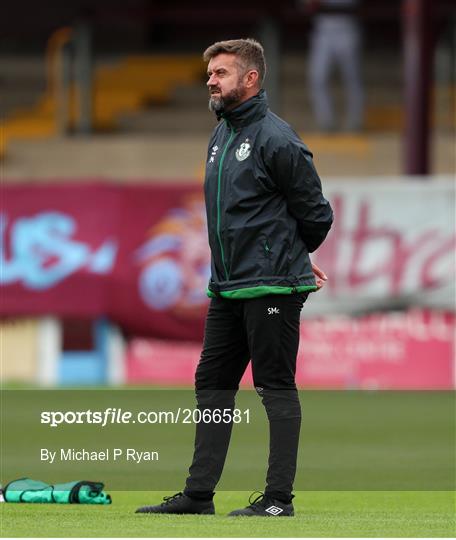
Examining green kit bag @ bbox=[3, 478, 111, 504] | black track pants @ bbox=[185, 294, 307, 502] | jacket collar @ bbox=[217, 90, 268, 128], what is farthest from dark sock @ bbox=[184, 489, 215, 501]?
jacket collar @ bbox=[217, 90, 268, 128]

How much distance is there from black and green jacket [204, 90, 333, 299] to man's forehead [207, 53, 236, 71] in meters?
0.17

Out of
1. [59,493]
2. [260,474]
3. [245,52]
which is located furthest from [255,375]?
[260,474]

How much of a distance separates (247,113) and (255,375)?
1.09 m

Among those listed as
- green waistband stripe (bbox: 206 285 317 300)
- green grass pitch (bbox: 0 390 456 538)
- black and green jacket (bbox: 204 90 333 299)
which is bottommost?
green grass pitch (bbox: 0 390 456 538)

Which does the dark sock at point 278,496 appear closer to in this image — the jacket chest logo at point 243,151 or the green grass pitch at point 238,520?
the green grass pitch at point 238,520

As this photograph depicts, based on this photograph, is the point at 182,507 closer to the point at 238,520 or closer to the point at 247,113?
the point at 238,520

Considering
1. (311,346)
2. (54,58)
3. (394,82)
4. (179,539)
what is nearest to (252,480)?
(179,539)

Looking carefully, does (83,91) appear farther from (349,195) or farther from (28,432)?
(28,432)

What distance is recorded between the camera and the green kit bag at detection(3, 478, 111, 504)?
24.6 feet

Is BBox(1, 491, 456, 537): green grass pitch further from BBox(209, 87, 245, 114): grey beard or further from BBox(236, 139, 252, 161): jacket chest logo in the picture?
BBox(209, 87, 245, 114): grey beard

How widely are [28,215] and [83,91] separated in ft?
16.2

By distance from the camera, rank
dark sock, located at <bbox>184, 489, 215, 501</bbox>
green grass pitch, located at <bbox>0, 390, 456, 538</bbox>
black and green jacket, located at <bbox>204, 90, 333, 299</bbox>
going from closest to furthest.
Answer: green grass pitch, located at <bbox>0, 390, 456, 538</bbox> → black and green jacket, located at <bbox>204, 90, 333, 299</bbox> → dark sock, located at <bbox>184, 489, 215, 501</bbox>

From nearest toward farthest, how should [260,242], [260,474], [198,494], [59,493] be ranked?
[260,242], [198,494], [59,493], [260,474]

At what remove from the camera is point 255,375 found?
7141mm
